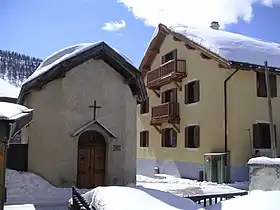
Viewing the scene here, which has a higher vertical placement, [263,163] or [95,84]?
[95,84]

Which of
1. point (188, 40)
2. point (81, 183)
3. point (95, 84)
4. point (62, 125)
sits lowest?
point (81, 183)

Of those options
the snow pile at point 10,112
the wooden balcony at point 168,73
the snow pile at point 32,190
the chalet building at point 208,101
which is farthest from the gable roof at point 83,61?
the snow pile at point 10,112

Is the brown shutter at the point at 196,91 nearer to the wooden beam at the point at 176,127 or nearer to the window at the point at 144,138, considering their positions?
the wooden beam at the point at 176,127

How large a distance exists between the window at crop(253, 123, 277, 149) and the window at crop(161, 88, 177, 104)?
620 cm

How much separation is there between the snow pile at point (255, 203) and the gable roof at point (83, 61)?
11.1 meters

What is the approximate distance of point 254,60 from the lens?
20219mm

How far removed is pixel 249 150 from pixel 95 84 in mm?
8924

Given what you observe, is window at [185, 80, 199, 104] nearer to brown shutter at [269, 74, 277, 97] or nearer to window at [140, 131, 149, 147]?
brown shutter at [269, 74, 277, 97]

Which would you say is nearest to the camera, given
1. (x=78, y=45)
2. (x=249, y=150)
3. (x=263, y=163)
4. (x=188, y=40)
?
(x=263, y=163)

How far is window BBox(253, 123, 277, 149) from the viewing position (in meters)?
19.9

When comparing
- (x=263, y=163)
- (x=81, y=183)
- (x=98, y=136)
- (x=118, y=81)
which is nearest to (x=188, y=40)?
(x=118, y=81)

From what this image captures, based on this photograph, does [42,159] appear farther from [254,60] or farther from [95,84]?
[254,60]

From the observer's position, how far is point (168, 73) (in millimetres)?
24266

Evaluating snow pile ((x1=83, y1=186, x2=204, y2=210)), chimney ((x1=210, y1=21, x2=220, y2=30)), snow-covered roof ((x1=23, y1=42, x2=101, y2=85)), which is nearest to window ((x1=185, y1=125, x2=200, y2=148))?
snow-covered roof ((x1=23, y1=42, x2=101, y2=85))
